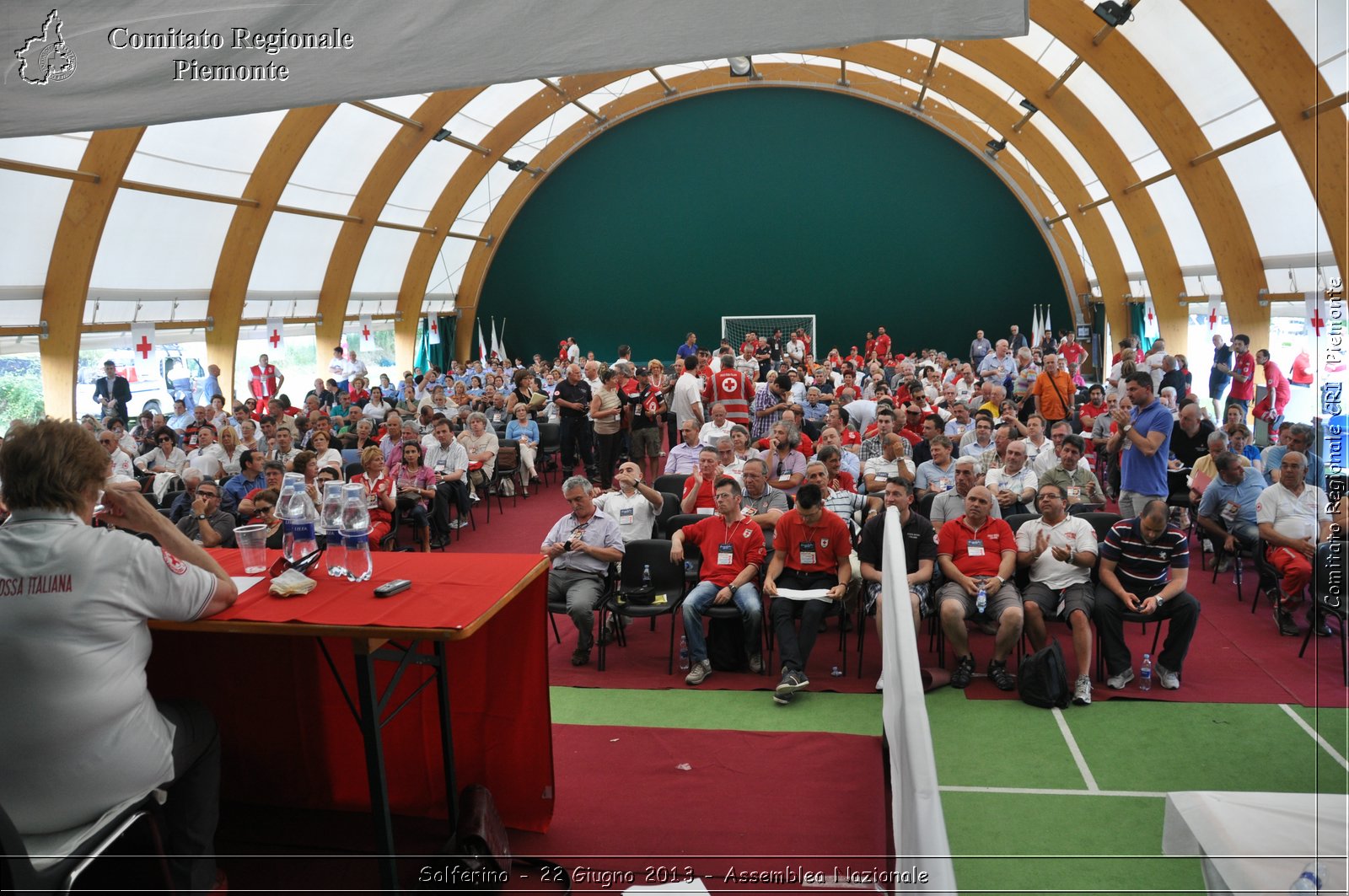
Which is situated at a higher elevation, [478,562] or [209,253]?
[209,253]

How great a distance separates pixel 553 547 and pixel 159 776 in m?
3.58

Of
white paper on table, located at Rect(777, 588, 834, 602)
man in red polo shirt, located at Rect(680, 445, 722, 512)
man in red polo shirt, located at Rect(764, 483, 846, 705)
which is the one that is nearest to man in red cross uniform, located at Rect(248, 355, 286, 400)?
man in red polo shirt, located at Rect(680, 445, 722, 512)

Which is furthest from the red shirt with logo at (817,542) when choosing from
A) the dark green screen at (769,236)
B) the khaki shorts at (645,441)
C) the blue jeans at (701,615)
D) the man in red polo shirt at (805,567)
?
the dark green screen at (769,236)

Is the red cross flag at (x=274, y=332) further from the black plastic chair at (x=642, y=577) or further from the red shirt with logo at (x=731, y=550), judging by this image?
the red shirt with logo at (x=731, y=550)

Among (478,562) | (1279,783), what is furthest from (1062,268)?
(478,562)

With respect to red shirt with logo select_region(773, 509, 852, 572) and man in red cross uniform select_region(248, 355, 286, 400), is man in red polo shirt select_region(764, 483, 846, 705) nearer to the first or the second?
red shirt with logo select_region(773, 509, 852, 572)

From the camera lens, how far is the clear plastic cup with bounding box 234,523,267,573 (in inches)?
123

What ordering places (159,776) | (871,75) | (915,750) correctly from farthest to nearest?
(871,75), (159,776), (915,750)

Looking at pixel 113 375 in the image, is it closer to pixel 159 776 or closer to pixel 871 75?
pixel 159 776

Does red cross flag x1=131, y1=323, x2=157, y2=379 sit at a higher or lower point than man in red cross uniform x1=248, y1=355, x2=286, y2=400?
higher

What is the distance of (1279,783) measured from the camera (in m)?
4.13

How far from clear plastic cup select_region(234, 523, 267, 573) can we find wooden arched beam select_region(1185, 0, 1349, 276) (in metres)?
10.2

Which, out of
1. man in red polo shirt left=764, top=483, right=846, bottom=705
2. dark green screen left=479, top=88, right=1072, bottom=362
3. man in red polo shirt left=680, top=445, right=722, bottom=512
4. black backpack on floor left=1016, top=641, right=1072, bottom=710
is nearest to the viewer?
black backpack on floor left=1016, top=641, right=1072, bottom=710

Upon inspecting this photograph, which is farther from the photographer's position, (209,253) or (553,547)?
(209,253)
